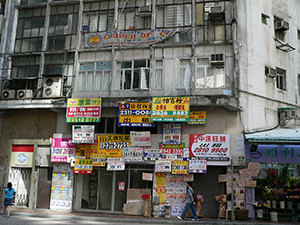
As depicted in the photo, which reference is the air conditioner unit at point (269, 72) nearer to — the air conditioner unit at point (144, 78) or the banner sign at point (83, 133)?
the air conditioner unit at point (144, 78)

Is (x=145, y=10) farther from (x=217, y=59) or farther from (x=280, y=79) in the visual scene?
(x=280, y=79)

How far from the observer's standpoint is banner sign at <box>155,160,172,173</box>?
15.0 meters

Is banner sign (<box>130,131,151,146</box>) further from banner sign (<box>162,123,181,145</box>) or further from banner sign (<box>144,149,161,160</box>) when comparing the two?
banner sign (<box>162,123,181,145</box>)

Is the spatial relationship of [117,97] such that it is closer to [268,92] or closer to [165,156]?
[165,156]

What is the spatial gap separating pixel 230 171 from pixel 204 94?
3851mm

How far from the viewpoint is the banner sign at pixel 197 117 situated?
49.3 ft

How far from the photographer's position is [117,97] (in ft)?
51.2

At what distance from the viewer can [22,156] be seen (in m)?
17.3

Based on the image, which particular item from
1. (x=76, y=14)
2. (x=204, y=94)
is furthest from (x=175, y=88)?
(x=76, y=14)

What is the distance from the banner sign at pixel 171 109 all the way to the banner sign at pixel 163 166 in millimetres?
2089

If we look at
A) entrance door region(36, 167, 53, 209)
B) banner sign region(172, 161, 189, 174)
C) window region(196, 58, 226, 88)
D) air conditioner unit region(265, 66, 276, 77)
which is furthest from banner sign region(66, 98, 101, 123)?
air conditioner unit region(265, 66, 276, 77)

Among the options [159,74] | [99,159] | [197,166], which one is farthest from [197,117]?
[99,159]

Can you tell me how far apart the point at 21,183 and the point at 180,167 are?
8947mm

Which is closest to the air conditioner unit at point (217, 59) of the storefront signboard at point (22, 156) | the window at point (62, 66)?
the window at point (62, 66)
